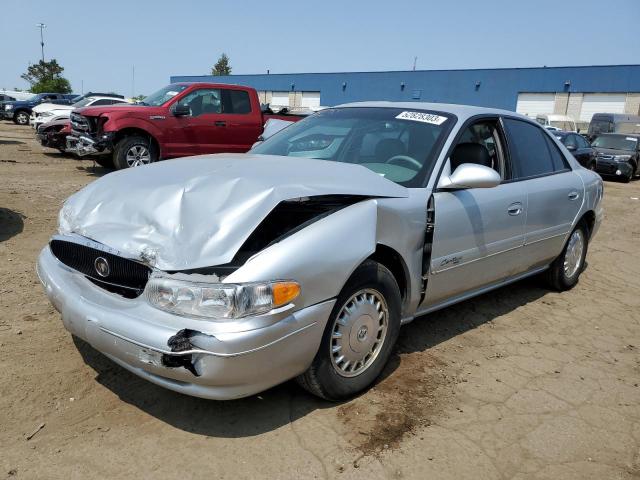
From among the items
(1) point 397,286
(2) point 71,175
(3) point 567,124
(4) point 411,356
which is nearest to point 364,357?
(1) point 397,286

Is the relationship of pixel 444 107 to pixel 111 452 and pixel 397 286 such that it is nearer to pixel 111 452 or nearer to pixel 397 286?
pixel 397 286

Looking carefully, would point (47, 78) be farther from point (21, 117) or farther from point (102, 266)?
point (102, 266)

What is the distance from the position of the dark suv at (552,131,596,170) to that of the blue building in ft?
71.5

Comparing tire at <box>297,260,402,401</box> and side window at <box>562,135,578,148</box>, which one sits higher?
side window at <box>562,135,578,148</box>

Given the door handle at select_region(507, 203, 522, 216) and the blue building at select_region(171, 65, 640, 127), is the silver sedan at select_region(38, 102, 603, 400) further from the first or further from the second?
the blue building at select_region(171, 65, 640, 127)

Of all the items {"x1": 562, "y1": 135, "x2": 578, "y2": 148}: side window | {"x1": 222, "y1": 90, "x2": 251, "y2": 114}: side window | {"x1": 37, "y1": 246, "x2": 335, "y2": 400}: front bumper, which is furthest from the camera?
{"x1": 562, "y1": 135, "x2": 578, "y2": 148}: side window

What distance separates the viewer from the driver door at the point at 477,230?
11.2 feet

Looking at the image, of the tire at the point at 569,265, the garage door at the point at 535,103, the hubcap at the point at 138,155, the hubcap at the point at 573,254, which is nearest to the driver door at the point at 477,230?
the tire at the point at 569,265

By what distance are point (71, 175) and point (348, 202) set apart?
890 cm

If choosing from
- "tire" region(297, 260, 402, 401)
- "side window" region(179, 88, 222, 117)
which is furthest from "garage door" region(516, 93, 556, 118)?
"tire" region(297, 260, 402, 401)

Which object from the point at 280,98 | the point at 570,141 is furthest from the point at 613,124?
the point at 280,98

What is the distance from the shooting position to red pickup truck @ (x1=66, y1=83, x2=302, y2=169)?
9.87 m

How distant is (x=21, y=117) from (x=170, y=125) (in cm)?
2366

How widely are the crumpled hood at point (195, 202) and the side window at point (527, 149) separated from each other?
59.9 inches
